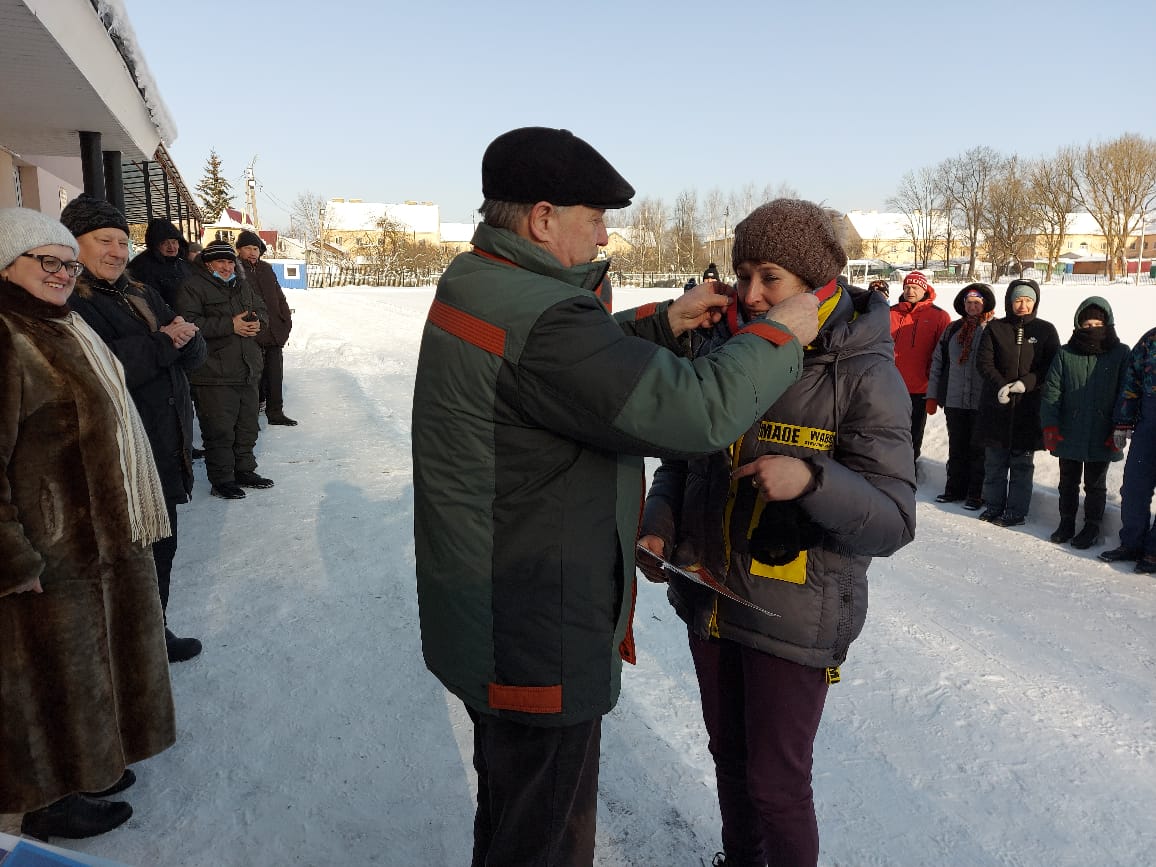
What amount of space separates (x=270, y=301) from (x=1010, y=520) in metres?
7.77

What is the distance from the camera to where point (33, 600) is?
2258 millimetres

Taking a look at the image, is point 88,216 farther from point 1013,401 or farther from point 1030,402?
point 1030,402

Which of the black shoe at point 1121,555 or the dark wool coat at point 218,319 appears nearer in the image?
the black shoe at point 1121,555

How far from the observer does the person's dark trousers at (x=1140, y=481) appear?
5016mm

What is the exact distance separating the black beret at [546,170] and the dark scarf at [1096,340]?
5.41m

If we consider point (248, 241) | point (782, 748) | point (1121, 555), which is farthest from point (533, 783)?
point (248, 241)

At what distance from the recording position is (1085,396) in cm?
549

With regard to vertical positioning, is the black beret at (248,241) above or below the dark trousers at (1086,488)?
above

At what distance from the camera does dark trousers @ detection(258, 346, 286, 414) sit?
8.91 m

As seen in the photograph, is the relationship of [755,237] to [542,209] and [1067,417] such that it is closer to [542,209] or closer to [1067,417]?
[542,209]

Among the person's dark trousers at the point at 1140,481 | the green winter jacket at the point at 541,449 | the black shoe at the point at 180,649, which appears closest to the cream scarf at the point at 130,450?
the black shoe at the point at 180,649

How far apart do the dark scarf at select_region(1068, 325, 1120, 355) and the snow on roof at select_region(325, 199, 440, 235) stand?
9595 centimetres

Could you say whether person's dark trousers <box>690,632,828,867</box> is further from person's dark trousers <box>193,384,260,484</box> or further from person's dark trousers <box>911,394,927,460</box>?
person's dark trousers <box>911,394,927,460</box>

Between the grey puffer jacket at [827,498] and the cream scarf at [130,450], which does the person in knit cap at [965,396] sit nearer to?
the grey puffer jacket at [827,498]
